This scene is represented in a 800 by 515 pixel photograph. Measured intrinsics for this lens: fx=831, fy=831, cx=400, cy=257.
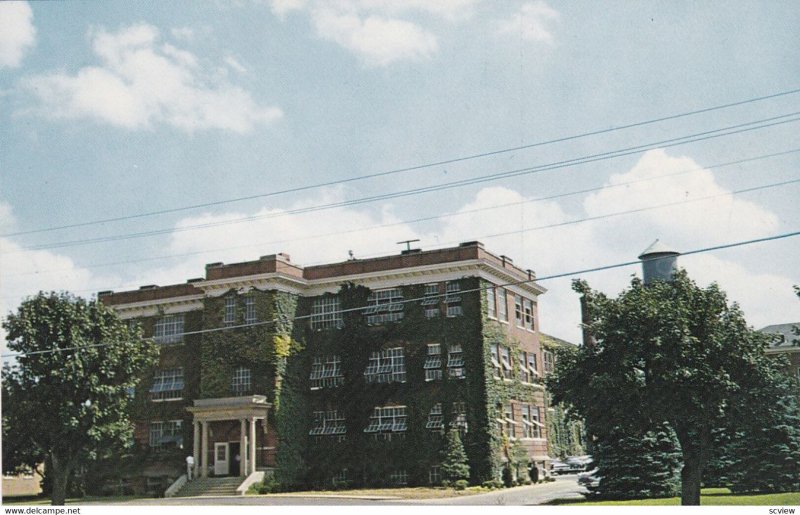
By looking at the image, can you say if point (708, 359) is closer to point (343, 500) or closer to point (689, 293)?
point (689, 293)

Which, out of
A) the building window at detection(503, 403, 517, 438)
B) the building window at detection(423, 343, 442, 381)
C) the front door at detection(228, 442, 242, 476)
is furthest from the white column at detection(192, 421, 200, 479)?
the building window at detection(503, 403, 517, 438)

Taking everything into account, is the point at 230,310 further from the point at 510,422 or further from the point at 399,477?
the point at 510,422

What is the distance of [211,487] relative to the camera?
30016 mm

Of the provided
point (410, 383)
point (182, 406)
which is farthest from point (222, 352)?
point (410, 383)

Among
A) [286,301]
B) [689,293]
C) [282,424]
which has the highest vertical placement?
[286,301]

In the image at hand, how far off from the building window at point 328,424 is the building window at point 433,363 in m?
3.82

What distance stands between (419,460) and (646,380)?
13.0 meters

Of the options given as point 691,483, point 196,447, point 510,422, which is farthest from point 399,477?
point 691,483

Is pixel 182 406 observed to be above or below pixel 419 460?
above

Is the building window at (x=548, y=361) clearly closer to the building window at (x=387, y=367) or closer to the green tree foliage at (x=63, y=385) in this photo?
the building window at (x=387, y=367)

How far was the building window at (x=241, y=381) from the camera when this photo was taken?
3158 centimetres

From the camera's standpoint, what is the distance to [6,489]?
30.8m

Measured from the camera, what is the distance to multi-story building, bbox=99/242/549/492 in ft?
97.1

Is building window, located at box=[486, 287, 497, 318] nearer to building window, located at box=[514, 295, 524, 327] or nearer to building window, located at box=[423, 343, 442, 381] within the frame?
building window, located at box=[514, 295, 524, 327]
